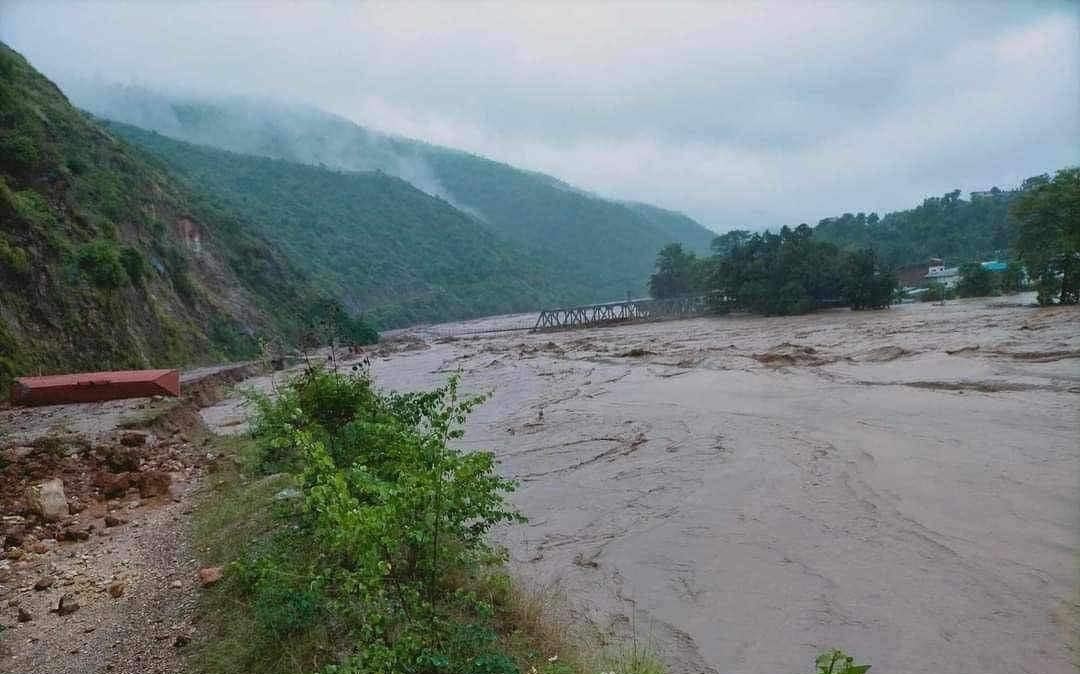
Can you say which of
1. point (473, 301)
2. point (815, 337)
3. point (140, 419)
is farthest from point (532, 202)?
point (140, 419)

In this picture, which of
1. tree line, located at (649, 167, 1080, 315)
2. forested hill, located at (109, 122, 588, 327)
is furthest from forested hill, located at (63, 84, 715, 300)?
tree line, located at (649, 167, 1080, 315)

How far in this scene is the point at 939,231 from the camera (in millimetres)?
78688

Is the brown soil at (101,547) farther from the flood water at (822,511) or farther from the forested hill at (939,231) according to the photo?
the forested hill at (939,231)

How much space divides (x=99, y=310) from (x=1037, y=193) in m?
47.1

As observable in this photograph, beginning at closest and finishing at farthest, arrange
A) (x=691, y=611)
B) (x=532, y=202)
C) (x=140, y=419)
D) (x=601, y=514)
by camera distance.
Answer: (x=691, y=611), (x=601, y=514), (x=140, y=419), (x=532, y=202)

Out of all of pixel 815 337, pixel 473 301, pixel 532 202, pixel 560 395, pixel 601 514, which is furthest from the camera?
pixel 532 202

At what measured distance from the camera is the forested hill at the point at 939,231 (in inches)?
2923

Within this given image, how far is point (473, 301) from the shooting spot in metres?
106

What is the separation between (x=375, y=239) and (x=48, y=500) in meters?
101

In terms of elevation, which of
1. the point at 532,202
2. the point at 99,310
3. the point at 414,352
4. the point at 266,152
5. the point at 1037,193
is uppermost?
the point at 266,152

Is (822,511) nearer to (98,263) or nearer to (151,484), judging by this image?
(151,484)

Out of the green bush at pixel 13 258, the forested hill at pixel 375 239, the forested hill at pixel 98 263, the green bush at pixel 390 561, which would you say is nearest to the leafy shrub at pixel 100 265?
the forested hill at pixel 98 263

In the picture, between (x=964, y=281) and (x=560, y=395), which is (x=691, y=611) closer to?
(x=560, y=395)

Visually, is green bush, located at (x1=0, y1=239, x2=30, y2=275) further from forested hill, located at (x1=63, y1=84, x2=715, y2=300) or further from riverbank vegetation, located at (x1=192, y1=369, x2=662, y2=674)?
forested hill, located at (x1=63, y1=84, x2=715, y2=300)
